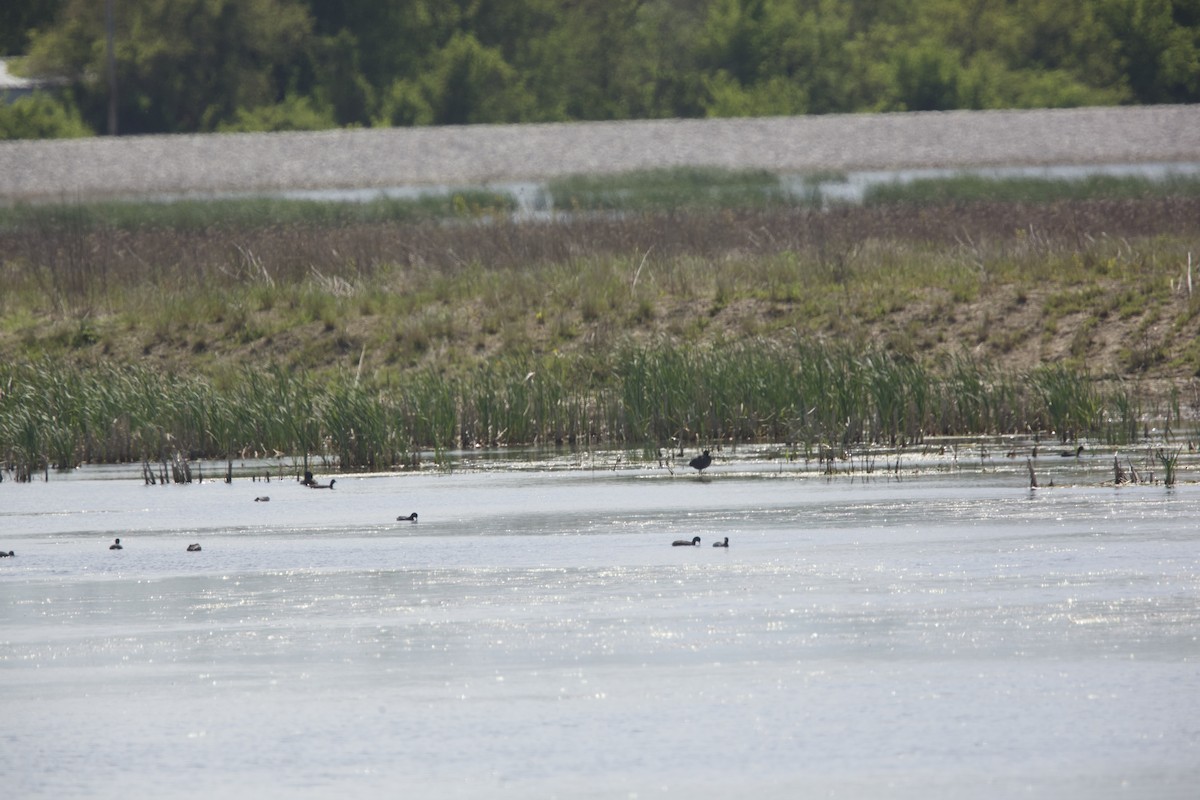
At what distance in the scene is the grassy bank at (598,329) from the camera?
708 inches

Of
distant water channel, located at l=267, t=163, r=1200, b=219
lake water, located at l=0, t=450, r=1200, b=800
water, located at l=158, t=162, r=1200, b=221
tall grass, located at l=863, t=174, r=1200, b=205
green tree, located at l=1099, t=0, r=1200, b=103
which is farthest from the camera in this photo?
green tree, located at l=1099, t=0, r=1200, b=103

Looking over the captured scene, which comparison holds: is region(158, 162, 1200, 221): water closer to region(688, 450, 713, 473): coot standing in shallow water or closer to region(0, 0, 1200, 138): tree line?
region(0, 0, 1200, 138): tree line

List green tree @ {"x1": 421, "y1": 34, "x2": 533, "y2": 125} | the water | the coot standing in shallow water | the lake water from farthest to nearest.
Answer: green tree @ {"x1": 421, "y1": 34, "x2": 533, "y2": 125} < the water < the coot standing in shallow water < the lake water

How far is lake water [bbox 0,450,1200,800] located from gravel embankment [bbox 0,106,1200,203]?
137 ft

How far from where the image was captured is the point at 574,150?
57.8 meters

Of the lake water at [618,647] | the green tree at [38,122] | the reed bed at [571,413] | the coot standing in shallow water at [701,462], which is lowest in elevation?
the lake water at [618,647]

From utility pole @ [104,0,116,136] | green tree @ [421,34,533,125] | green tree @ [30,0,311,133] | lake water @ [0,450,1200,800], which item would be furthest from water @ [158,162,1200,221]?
lake water @ [0,450,1200,800]

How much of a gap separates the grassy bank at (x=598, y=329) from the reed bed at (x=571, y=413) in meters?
0.03

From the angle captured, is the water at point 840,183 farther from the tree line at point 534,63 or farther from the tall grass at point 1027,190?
the tree line at point 534,63

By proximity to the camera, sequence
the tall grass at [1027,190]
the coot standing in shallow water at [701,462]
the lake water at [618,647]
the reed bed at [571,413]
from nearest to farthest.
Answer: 1. the lake water at [618,647]
2. the coot standing in shallow water at [701,462]
3. the reed bed at [571,413]
4. the tall grass at [1027,190]

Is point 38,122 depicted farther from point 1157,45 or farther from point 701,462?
point 701,462

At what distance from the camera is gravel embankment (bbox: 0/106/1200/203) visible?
55000 millimetres

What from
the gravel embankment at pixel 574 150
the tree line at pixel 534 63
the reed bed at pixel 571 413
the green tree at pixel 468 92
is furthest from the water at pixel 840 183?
the green tree at pixel 468 92

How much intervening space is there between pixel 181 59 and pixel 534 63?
12.6m
